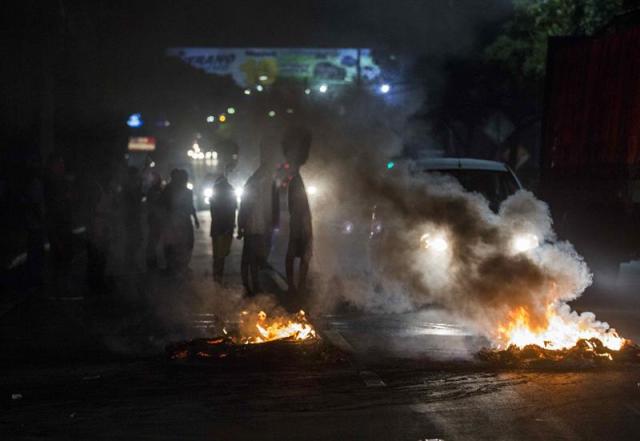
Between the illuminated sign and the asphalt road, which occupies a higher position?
the illuminated sign

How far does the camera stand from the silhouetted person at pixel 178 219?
15.2 m

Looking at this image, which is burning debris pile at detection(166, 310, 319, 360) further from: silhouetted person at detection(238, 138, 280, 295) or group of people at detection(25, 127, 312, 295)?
silhouetted person at detection(238, 138, 280, 295)

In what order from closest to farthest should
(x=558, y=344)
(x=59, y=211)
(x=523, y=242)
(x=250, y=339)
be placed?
1. (x=558, y=344)
2. (x=250, y=339)
3. (x=523, y=242)
4. (x=59, y=211)

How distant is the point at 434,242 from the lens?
10.5 m

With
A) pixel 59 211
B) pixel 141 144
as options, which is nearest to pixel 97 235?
pixel 59 211

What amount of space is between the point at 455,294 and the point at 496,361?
2.16 meters

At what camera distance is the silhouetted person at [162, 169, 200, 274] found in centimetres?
1516

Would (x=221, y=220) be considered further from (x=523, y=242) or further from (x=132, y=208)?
(x=523, y=242)

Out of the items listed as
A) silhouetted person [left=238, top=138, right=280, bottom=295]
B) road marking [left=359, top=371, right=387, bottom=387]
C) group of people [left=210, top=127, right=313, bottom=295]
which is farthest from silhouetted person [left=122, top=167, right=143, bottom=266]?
road marking [left=359, top=371, right=387, bottom=387]

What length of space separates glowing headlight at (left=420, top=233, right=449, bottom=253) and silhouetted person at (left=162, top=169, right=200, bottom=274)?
543 centimetres

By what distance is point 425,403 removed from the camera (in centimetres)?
649

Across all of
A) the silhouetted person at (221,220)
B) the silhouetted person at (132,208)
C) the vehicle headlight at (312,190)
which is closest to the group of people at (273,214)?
the vehicle headlight at (312,190)

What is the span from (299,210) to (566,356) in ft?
16.7

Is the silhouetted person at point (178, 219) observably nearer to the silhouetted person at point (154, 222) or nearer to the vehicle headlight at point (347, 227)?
the silhouetted person at point (154, 222)
